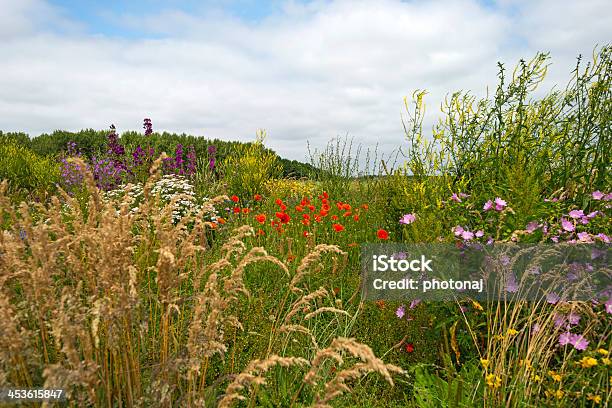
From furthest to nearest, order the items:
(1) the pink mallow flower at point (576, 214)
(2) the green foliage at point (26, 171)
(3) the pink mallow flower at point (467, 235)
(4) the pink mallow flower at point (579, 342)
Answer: (2) the green foliage at point (26, 171) → (1) the pink mallow flower at point (576, 214) → (3) the pink mallow flower at point (467, 235) → (4) the pink mallow flower at point (579, 342)

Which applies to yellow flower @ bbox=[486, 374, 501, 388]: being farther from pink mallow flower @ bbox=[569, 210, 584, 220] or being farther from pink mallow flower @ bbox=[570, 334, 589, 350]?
pink mallow flower @ bbox=[569, 210, 584, 220]

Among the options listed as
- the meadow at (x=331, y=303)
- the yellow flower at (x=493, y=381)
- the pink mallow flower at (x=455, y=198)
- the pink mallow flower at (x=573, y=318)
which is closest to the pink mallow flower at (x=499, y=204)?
the meadow at (x=331, y=303)

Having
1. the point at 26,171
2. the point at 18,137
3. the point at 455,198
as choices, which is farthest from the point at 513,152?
the point at 18,137

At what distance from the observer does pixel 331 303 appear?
10.8ft

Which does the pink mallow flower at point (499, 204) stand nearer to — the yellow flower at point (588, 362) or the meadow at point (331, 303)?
the meadow at point (331, 303)

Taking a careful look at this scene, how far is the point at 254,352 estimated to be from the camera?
3.63 metres

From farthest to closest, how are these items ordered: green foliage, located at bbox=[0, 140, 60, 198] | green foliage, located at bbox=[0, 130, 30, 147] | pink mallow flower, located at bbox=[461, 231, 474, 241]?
green foliage, located at bbox=[0, 130, 30, 147] → green foliage, located at bbox=[0, 140, 60, 198] → pink mallow flower, located at bbox=[461, 231, 474, 241]

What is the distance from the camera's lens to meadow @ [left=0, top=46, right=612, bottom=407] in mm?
2178

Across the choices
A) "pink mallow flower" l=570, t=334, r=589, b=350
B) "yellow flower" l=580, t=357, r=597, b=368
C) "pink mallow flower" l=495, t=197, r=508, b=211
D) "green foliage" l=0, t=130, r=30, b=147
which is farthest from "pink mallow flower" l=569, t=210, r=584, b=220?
"green foliage" l=0, t=130, r=30, b=147

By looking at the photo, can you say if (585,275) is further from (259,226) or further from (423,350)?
(259,226)

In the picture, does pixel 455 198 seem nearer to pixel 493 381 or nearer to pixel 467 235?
pixel 467 235

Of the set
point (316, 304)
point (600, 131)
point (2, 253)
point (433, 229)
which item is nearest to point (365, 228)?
point (316, 304)

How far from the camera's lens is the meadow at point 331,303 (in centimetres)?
218

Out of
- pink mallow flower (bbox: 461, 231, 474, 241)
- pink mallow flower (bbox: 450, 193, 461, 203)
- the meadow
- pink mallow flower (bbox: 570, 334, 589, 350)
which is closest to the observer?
the meadow
